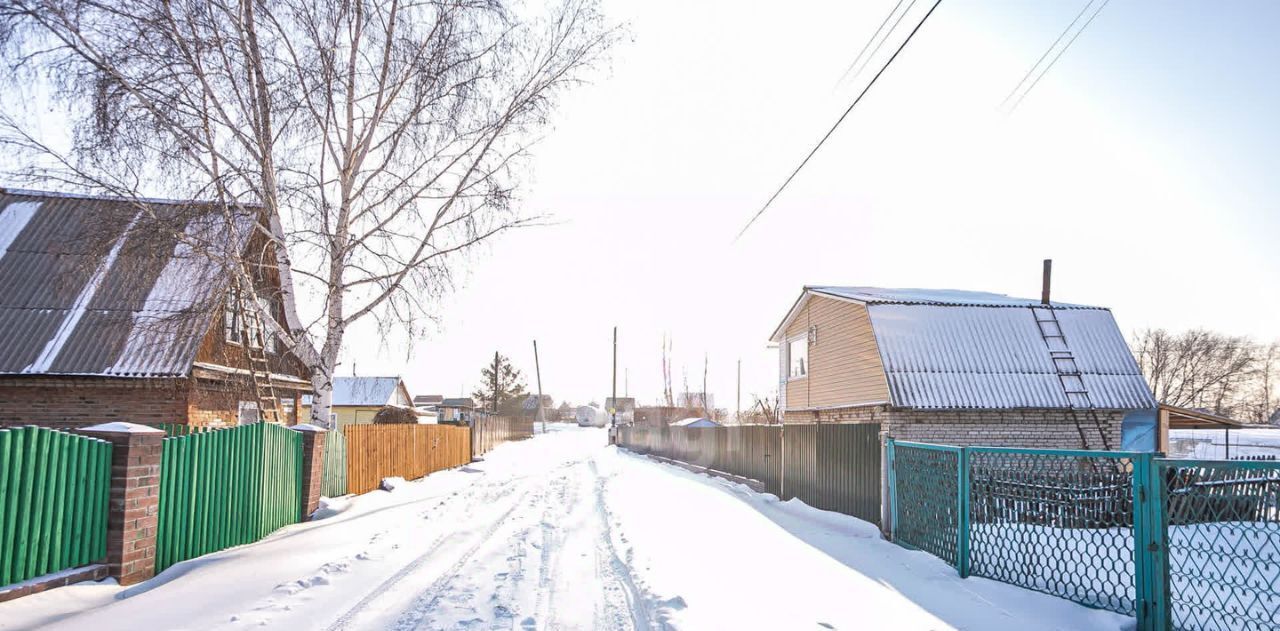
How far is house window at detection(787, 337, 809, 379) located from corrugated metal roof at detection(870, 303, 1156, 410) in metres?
3.86

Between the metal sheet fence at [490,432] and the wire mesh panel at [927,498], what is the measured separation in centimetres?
2057

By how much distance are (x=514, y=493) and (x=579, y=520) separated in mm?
4092

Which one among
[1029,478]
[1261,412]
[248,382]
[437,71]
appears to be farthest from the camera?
[1261,412]

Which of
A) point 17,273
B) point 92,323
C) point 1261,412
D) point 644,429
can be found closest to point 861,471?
point 92,323

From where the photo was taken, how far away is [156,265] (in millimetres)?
10586

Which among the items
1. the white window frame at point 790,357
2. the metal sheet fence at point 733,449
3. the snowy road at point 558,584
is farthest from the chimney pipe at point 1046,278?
the snowy road at point 558,584

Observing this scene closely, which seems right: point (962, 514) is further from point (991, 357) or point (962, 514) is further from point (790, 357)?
point (790, 357)

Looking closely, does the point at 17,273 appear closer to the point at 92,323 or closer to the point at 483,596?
the point at 92,323

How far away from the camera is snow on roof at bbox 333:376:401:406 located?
52.8m

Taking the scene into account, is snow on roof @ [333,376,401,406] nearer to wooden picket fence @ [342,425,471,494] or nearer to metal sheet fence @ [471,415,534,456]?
metal sheet fence @ [471,415,534,456]

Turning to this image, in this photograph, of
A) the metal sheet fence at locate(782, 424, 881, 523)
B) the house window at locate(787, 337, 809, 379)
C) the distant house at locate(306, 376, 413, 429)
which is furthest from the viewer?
the distant house at locate(306, 376, 413, 429)

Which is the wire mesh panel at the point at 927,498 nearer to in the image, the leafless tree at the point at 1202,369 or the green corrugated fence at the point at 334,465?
the green corrugated fence at the point at 334,465

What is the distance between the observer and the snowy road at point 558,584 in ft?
17.0

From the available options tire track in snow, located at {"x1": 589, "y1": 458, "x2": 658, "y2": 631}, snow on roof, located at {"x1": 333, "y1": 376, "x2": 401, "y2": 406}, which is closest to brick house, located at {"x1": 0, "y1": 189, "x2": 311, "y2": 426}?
tire track in snow, located at {"x1": 589, "y1": 458, "x2": 658, "y2": 631}
